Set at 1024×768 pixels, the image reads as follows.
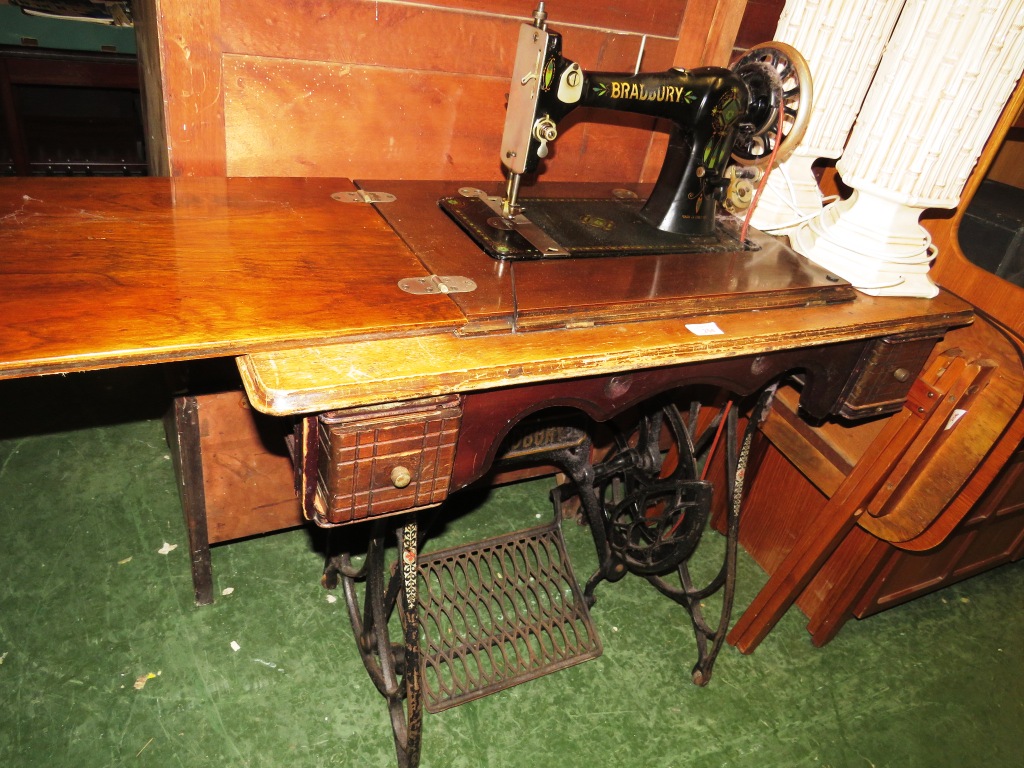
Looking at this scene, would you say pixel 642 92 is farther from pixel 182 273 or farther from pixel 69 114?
pixel 69 114

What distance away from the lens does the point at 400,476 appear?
1092 mm

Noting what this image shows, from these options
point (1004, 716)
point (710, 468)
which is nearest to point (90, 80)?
point (710, 468)

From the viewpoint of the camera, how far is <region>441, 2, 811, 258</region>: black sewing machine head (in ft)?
4.25

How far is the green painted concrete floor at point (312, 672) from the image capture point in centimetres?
166

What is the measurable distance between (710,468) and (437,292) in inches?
66.2

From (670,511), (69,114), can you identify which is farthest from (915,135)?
(69,114)

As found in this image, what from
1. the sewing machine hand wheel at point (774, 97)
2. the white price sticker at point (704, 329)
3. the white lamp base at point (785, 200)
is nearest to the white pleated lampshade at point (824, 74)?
the white lamp base at point (785, 200)

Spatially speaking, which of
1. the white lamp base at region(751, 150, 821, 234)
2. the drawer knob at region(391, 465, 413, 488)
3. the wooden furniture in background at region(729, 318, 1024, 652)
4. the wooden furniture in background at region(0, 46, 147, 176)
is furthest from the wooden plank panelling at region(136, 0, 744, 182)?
the wooden furniture in background at region(0, 46, 147, 176)

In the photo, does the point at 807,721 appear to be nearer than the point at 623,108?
No

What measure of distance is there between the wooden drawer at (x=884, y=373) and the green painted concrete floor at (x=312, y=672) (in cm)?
92

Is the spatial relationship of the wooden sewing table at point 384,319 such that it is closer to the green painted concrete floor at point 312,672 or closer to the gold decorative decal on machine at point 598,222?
the gold decorative decal on machine at point 598,222

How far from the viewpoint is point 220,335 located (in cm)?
94

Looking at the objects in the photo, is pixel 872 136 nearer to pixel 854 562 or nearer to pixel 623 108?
pixel 623 108

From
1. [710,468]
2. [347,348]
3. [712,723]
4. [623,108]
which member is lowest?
[712,723]
